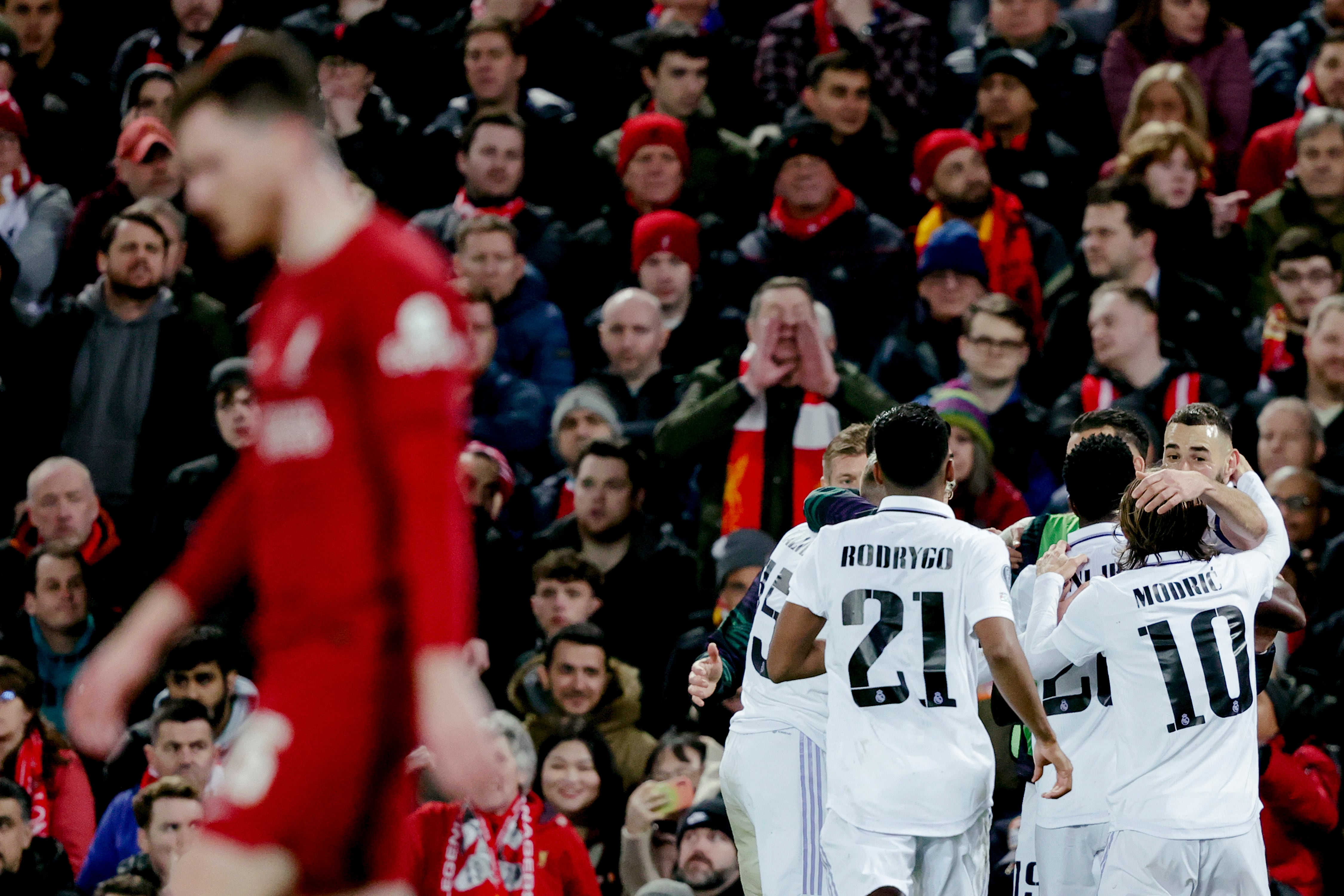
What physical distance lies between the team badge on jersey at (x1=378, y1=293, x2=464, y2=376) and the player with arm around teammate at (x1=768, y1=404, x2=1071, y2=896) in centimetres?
243

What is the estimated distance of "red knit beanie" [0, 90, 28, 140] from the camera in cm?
1121

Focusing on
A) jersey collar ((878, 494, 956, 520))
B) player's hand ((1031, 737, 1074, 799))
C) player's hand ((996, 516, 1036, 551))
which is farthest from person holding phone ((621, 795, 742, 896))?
jersey collar ((878, 494, 956, 520))

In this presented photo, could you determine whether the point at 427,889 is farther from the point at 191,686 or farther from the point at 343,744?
the point at 343,744

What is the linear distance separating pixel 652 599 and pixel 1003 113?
3.77 m

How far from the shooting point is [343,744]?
345 centimetres

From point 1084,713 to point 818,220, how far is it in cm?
498

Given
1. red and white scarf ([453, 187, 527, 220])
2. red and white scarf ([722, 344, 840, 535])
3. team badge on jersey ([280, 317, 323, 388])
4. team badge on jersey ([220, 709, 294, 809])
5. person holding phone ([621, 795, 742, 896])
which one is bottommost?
person holding phone ([621, 795, 742, 896])

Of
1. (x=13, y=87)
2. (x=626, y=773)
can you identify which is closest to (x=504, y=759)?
(x=626, y=773)

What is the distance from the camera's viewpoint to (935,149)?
10.7 metres

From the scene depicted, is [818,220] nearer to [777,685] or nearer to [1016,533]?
[1016,533]

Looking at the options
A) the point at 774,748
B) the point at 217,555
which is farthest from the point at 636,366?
the point at 217,555

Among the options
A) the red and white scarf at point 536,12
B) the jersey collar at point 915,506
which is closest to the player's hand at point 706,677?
the jersey collar at point 915,506

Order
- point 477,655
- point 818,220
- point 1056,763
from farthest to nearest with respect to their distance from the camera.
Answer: point 818,220 → point 477,655 → point 1056,763

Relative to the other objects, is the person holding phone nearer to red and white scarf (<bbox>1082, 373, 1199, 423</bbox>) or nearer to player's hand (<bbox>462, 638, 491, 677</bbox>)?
player's hand (<bbox>462, 638, 491, 677</bbox>)
